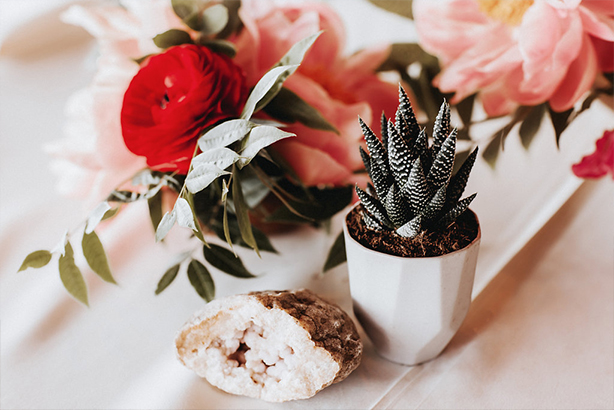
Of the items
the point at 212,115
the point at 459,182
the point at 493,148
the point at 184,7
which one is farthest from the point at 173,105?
the point at 493,148

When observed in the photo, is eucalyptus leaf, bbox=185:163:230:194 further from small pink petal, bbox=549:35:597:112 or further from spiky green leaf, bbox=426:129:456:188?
small pink petal, bbox=549:35:597:112

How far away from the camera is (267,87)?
1.36 ft

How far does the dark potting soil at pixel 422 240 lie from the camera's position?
0.40 metres

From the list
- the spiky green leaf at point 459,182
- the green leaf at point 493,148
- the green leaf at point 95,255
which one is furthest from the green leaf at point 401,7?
the green leaf at point 95,255

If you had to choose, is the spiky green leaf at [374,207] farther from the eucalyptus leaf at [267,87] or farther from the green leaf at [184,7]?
the green leaf at [184,7]

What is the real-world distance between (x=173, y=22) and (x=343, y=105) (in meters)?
0.19

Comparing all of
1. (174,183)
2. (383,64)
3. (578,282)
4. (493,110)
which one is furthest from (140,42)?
(578,282)

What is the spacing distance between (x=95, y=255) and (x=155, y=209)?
67mm

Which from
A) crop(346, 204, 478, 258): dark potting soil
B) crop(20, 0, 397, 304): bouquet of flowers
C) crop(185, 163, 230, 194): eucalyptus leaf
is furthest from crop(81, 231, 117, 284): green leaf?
crop(346, 204, 478, 258): dark potting soil

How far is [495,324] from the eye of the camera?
0.49 m

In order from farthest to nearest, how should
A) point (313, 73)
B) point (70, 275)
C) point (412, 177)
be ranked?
point (313, 73)
point (70, 275)
point (412, 177)

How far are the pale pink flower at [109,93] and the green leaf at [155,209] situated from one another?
7 cm

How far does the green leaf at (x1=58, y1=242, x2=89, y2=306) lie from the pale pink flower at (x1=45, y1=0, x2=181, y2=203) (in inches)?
3.6

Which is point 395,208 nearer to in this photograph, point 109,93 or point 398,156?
point 398,156
